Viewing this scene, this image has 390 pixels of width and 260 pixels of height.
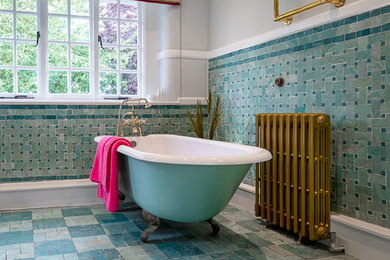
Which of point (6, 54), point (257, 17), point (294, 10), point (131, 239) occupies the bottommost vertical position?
point (131, 239)

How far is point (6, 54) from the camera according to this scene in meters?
3.95

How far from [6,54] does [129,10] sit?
1.36 m

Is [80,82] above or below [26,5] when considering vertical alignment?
below

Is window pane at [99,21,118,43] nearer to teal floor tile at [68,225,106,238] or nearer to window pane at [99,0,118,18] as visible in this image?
window pane at [99,0,118,18]

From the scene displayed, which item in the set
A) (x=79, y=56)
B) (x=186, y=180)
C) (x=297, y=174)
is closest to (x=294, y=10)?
(x=297, y=174)

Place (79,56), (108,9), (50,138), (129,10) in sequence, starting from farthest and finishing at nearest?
(129,10) < (108,9) < (79,56) < (50,138)

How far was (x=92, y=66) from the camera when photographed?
423 cm

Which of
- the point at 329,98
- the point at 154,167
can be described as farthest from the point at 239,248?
the point at 329,98

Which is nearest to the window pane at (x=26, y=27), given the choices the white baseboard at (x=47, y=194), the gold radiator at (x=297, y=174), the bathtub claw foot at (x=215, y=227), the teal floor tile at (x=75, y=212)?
the white baseboard at (x=47, y=194)

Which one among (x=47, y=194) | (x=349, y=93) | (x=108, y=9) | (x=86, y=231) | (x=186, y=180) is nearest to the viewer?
(x=186, y=180)

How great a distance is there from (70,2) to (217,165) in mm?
2811

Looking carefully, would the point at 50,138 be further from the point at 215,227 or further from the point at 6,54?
the point at 215,227

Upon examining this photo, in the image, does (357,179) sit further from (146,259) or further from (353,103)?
(146,259)

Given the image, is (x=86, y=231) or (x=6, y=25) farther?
(x=6, y=25)
